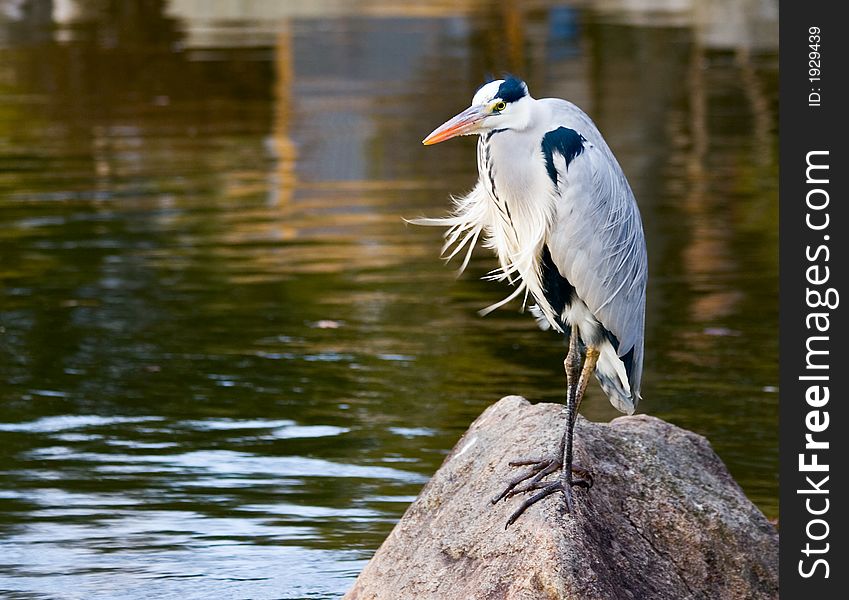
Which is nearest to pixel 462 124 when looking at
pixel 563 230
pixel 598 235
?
pixel 563 230

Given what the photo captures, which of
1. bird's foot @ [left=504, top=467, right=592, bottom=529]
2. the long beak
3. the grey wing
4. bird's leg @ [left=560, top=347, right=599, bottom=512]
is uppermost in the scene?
the long beak

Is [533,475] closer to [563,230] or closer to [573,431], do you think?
[573,431]

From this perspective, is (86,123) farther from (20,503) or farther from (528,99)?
(528,99)

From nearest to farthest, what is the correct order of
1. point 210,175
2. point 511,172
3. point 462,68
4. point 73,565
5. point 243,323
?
point 511,172, point 73,565, point 243,323, point 210,175, point 462,68

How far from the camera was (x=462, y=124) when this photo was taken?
6137 mm

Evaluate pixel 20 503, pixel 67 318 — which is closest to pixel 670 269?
pixel 67 318

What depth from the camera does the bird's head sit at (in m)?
6.12

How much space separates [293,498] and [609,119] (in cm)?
1522

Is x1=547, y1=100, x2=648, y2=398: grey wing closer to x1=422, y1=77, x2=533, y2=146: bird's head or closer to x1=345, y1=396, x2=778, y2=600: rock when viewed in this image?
x1=422, y1=77, x2=533, y2=146: bird's head

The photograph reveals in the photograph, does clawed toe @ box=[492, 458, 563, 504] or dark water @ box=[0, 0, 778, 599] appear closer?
clawed toe @ box=[492, 458, 563, 504]

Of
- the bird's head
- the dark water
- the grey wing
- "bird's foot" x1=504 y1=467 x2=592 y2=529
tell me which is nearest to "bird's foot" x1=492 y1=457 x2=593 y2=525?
"bird's foot" x1=504 y1=467 x2=592 y2=529

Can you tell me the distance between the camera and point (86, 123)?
22.3 metres

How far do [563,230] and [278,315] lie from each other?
597 cm

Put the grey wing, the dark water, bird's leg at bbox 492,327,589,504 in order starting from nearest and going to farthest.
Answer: bird's leg at bbox 492,327,589,504 → the grey wing → the dark water
